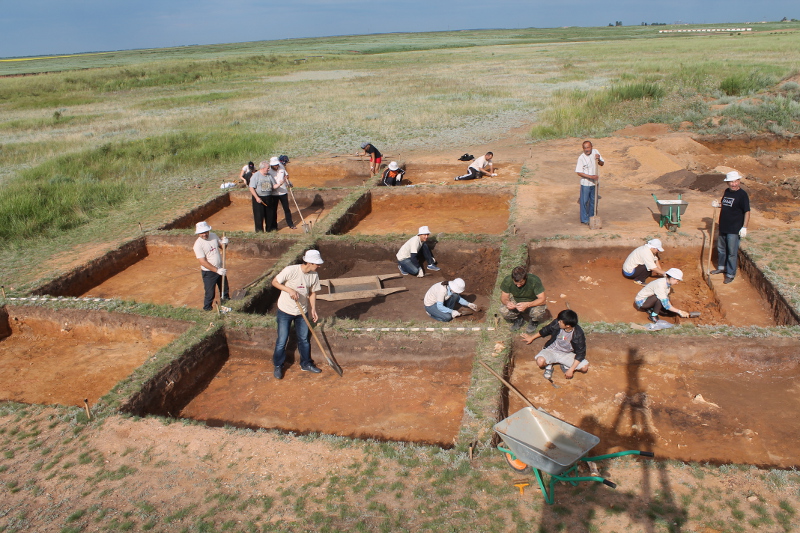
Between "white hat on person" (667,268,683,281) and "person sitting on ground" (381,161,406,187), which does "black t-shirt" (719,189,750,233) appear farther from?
"person sitting on ground" (381,161,406,187)

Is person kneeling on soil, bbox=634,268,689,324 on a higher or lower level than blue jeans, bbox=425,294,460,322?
higher

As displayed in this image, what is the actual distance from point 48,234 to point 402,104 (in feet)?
65.0

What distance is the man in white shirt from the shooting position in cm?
983

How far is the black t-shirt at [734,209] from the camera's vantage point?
7863 mm

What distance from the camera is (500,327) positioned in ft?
22.5

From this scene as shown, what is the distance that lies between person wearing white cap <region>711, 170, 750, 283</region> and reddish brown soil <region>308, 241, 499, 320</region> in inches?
136

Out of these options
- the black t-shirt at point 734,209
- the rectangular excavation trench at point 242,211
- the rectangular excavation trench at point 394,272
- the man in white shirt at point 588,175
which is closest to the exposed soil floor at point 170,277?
the rectangular excavation trench at point 394,272

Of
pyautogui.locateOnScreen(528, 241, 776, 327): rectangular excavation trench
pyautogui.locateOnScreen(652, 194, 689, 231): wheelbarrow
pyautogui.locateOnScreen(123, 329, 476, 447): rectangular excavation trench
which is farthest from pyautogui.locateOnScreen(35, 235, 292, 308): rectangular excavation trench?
pyautogui.locateOnScreen(652, 194, 689, 231): wheelbarrow

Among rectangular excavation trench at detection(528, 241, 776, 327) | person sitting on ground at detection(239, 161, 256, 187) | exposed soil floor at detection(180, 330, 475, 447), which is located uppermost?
person sitting on ground at detection(239, 161, 256, 187)

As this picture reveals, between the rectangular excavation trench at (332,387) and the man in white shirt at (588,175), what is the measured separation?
15.4 feet

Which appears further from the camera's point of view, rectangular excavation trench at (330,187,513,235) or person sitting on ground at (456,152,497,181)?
Answer: person sitting on ground at (456,152,497,181)

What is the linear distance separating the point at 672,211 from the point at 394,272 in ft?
16.3

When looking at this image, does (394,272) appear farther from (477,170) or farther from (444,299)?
(477,170)

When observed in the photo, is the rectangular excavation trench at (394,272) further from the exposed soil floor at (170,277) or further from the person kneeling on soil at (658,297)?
the person kneeling on soil at (658,297)
